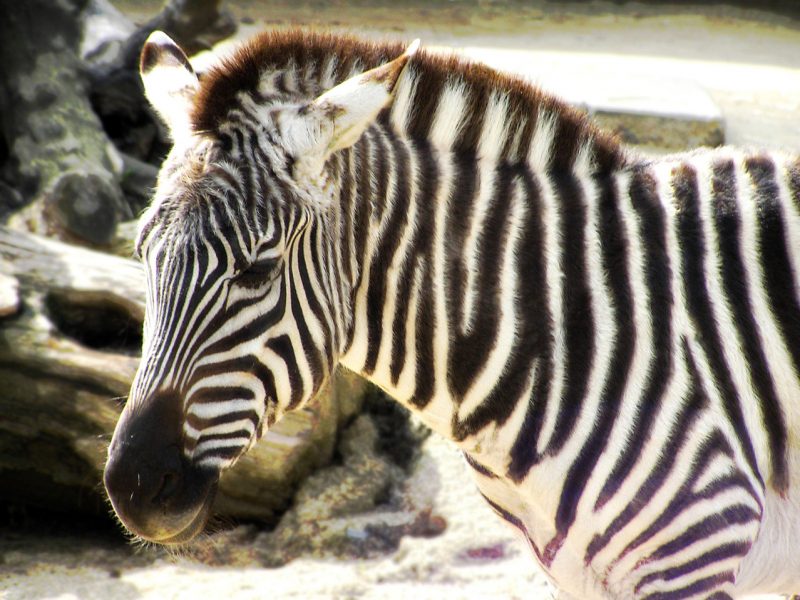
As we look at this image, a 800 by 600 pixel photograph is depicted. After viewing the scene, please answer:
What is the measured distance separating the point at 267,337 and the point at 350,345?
1.11 ft

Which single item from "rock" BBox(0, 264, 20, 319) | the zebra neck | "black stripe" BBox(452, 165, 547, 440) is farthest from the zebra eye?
"rock" BBox(0, 264, 20, 319)

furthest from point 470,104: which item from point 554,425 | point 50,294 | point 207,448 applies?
point 50,294

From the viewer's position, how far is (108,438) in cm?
450

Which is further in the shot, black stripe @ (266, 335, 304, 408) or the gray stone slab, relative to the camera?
the gray stone slab

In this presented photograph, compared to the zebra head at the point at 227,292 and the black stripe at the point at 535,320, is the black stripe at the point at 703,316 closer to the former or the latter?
the black stripe at the point at 535,320

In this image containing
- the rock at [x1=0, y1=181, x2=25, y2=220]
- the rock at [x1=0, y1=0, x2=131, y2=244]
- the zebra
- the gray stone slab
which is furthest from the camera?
the gray stone slab

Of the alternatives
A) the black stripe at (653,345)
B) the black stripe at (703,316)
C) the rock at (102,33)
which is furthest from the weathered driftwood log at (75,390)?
the rock at (102,33)

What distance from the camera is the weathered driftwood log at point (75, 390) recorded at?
445 cm

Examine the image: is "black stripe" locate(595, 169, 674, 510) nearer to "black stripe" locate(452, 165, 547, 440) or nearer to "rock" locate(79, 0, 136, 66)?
"black stripe" locate(452, 165, 547, 440)

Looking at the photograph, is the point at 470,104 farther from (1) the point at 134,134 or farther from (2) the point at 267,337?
(1) the point at 134,134

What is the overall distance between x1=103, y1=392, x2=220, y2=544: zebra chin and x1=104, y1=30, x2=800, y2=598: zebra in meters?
0.01

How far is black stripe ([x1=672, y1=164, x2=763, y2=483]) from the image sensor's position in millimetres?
2418

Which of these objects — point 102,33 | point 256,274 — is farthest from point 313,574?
point 102,33

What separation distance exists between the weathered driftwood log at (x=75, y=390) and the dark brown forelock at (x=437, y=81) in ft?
8.00
